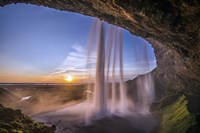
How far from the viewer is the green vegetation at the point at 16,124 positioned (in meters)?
16.9

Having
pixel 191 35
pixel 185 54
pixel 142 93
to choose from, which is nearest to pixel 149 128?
pixel 185 54

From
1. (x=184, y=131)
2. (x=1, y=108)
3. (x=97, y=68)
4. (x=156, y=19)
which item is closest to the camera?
(x=156, y=19)

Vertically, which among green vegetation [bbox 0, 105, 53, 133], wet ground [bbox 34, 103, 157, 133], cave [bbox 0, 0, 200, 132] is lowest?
wet ground [bbox 34, 103, 157, 133]

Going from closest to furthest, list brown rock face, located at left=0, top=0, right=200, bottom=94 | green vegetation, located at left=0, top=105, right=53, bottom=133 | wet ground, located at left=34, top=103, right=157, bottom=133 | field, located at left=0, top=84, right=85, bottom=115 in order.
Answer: brown rock face, located at left=0, top=0, right=200, bottom=94 → green vegetation, located at left=0, top=105, right=53, bottom=133 → wet ground, located at left=34, top=103, right=157, bottom=133 → field, located at left=0, top=84, right=85, bottom=115

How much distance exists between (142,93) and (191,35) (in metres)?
36.1

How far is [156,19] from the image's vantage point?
49.2ft

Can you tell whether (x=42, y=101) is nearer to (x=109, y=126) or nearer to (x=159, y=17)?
(x=109, y=126)

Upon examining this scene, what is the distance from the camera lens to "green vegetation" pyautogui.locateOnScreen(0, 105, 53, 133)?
1691 cm

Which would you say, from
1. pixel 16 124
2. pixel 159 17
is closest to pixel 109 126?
pixel 16 124

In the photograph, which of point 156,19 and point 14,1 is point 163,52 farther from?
point 14,1

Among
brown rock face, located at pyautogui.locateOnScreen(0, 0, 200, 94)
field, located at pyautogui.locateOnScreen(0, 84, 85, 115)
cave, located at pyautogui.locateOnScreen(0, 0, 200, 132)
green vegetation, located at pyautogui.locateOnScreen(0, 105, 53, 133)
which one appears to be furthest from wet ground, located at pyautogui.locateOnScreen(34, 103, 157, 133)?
field, located at pyautogui.locateOnScreen(0, 84, 85, 115)

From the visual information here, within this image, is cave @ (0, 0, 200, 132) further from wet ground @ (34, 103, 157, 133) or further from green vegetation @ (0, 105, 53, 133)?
green vegetation @ (0, 105, 53, 133)

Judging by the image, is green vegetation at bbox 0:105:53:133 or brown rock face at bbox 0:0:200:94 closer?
brown rock face at bbox 0:0:200:94

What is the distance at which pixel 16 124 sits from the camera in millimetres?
18219
